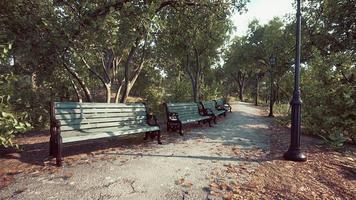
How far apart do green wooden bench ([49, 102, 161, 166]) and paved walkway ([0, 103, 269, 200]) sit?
0.54 m

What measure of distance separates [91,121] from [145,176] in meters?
2.36

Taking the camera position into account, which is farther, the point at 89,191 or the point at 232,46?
the point at 232,46

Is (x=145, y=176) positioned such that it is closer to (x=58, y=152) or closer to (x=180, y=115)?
(x=58, y=152)

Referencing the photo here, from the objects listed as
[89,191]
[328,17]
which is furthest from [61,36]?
[328,17]

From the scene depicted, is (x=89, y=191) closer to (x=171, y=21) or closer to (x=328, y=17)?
(x=171, y=21)

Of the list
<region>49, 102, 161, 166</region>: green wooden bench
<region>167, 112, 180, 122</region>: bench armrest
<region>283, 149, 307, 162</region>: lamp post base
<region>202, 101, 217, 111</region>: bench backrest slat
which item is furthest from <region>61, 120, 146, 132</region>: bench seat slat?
<region>202, 101, 217, 111</region>: bench backrest slat

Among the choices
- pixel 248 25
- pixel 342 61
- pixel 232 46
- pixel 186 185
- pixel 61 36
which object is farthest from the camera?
pixel 232 46

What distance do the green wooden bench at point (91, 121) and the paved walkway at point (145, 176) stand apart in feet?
1.76

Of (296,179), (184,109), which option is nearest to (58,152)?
(296,179)

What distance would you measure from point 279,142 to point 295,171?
3.04 m

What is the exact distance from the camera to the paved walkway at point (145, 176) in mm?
3746

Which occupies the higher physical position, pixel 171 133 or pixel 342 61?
pixel 342 61

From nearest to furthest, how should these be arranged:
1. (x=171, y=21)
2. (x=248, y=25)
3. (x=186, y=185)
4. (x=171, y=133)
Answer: (x=186, y=185) → (x=171, y=133) → (x=171, y=21) → (x=248, y=25)

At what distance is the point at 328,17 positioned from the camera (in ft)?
35.8
